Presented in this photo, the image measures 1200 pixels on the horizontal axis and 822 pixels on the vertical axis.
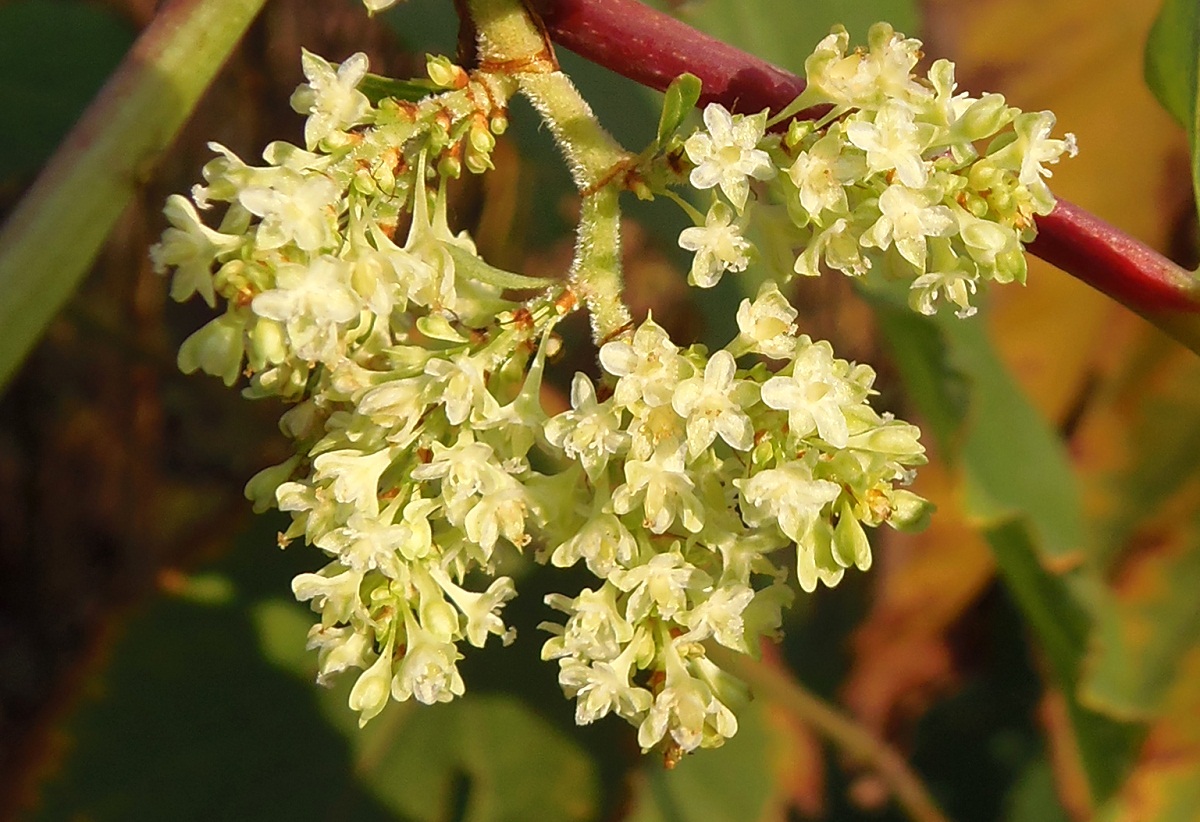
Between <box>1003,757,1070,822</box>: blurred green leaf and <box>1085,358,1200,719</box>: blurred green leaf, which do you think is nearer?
<box>1085,358,1200,719</box>: blurred green leaf

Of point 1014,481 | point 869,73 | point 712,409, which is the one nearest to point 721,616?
point 712,409

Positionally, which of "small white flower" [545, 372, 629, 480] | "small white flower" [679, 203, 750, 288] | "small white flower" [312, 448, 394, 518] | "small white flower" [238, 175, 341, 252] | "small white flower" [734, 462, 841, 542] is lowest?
"small white flower" [312, 448, 394, 518]

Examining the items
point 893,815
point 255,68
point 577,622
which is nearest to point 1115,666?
point 893,815

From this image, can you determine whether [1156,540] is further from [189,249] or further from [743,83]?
[189,249]

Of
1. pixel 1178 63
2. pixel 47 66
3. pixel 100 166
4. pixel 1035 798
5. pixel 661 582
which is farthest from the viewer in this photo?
pixel 1035 798

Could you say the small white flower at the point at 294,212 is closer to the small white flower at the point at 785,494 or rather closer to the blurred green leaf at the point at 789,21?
the small white flower at the point at 785,494

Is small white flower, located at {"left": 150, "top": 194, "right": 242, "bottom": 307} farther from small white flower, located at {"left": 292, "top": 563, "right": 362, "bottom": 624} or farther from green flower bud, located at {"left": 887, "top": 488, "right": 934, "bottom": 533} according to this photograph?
green flower bud, located at {"left": 887, "top": 488, "right": 934, "bottom": 533}

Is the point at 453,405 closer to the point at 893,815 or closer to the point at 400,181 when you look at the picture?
the point at 400,181

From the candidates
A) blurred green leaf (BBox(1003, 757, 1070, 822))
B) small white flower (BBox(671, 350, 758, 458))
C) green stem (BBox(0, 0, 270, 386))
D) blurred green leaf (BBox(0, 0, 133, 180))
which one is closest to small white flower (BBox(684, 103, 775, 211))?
small white flower (BBox(671, 350, 758, 458))
